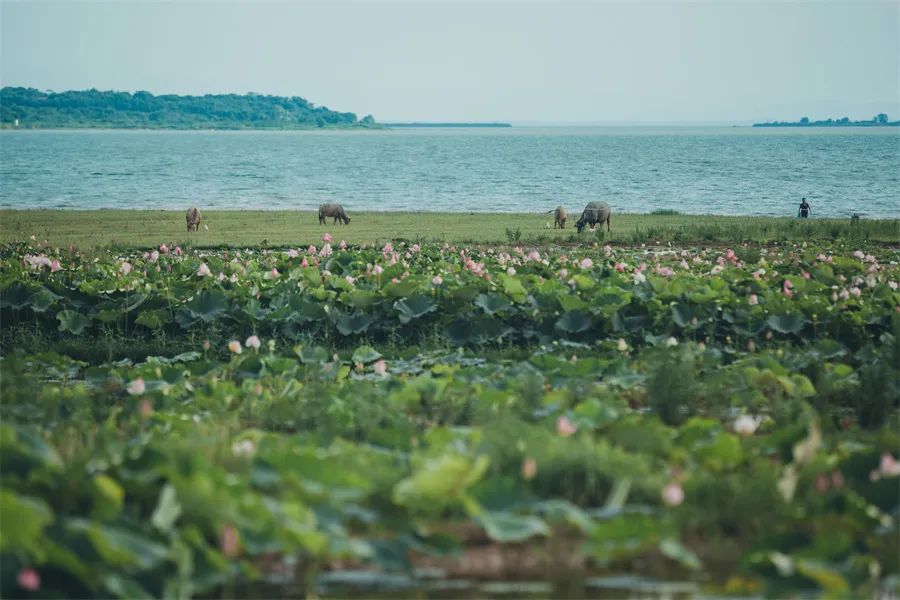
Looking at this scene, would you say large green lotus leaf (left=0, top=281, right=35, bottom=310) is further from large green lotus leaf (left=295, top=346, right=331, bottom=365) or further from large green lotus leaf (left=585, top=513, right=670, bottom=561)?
large green lotus leaf (left=585, top=513, right=670, bottom=561)

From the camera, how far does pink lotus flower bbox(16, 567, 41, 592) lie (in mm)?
3934

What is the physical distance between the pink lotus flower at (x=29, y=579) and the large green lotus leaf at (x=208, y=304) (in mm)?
7389

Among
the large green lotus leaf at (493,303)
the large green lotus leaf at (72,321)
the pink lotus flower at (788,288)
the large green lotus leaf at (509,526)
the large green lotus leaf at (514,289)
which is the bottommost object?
the large green lotus leaf at (72,321)

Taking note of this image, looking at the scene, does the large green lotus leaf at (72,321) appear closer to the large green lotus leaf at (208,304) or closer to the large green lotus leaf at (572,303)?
the large green lotus leaf at (208,304)

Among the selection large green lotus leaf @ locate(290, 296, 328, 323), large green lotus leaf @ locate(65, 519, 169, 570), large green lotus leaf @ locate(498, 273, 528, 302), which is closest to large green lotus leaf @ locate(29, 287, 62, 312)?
large green lotus leaf @ locate(290, 296, 328, 323)

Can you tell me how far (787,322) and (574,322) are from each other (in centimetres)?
216

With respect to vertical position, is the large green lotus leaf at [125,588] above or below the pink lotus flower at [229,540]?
below

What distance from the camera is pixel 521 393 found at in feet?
24.8

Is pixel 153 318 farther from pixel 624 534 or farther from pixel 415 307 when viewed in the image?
pixel 624 534

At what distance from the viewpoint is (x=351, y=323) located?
11352 mm

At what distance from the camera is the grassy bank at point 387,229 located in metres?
23.2

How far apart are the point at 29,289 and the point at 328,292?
360 cm

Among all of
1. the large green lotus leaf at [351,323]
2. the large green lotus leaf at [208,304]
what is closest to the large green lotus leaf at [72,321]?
the large green lotus leaf at [208,304]

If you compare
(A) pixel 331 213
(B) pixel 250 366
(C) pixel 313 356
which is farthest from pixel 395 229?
(B) pixel 250 366
